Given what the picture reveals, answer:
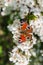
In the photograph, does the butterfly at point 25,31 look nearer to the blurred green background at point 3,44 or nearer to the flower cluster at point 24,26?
the flower cluster at point 24,26

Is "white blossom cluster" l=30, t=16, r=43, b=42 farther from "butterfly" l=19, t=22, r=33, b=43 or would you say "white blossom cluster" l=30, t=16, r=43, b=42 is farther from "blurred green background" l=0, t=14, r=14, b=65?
"blurred green background" l=0, t=14, r=14, b=65

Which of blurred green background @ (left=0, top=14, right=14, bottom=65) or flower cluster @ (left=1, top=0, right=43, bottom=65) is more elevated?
flower cluster @ (left=1, top=0, right=43, bottom=65)

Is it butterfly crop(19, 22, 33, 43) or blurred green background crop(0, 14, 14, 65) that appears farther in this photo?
blurred green background crop(0, 14, 14, 65)

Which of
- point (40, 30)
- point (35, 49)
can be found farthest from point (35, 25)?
point (35, 49)

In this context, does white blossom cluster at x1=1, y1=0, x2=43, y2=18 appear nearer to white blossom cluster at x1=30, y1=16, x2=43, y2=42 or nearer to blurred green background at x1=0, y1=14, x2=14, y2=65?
white blossom cluster at x1=30, y1=16, x2=43, y2=42

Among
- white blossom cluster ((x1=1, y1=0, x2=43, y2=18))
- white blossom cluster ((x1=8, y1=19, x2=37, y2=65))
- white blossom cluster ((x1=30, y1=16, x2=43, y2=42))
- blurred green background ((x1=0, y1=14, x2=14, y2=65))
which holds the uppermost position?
white blossom cluster ((x1=1, y1=0, x2=43, y2=18))

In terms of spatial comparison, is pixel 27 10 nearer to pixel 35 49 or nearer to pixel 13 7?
pixel 13 7

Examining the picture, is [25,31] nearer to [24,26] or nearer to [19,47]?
[24,26]

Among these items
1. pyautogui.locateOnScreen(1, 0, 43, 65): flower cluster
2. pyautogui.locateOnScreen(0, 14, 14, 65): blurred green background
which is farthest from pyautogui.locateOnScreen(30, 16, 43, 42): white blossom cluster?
pyautogui.locateOnScreen(0, 14, 14, 65): blurred green background
